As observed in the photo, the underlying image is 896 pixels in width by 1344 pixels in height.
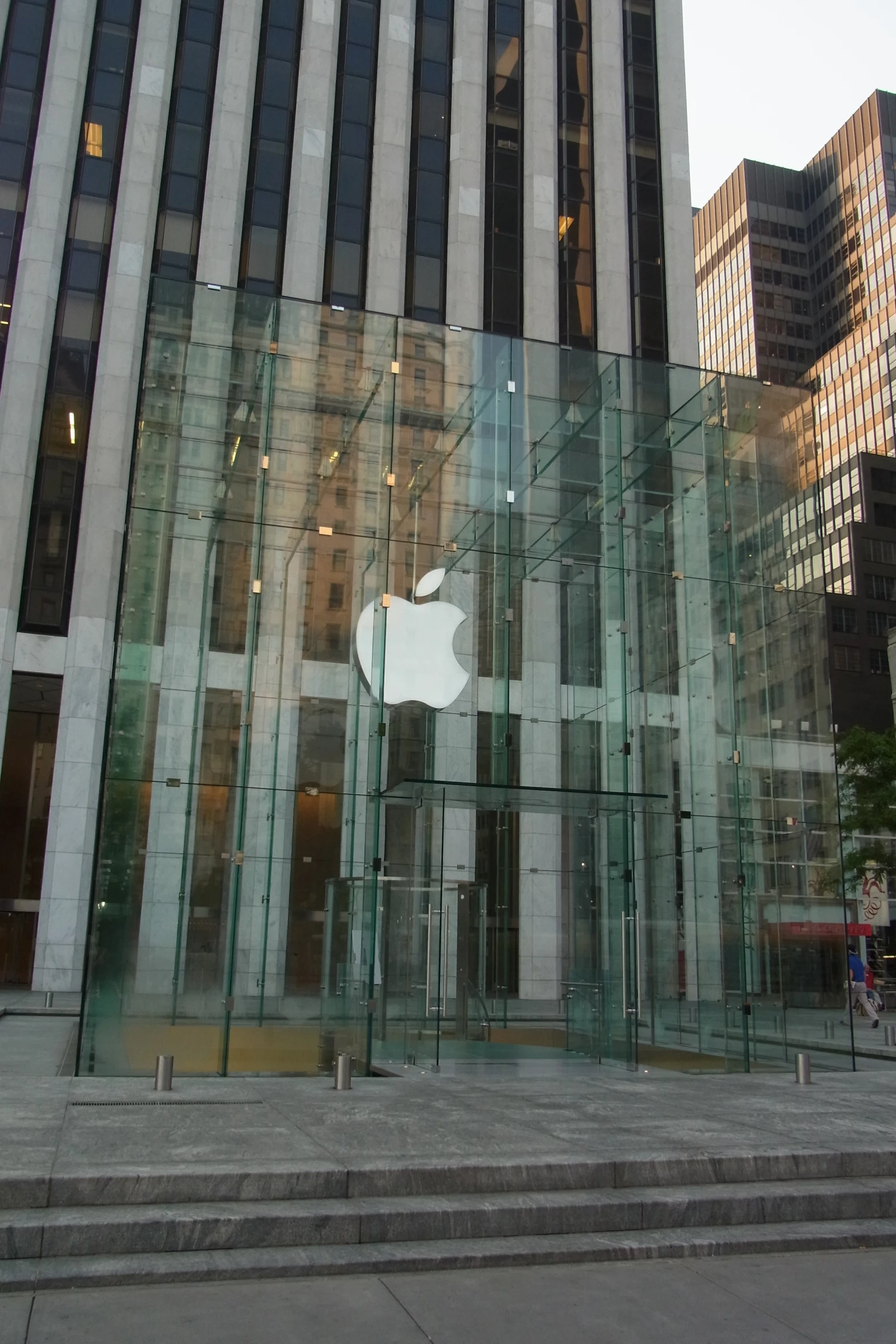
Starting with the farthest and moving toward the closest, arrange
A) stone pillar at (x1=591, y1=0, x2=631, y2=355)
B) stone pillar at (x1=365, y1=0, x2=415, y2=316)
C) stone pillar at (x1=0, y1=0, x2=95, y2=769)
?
stone pillar at (x1=591, y1=0, x2=631, y2=355) → stone pillar at (x1=365, y1=0, x2=415, y2=316) → stone pillar at (x1=0, y1=0, x2=95, y2=769)

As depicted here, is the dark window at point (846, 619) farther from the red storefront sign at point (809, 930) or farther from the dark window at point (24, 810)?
the red storefront sign at point (809, 930)

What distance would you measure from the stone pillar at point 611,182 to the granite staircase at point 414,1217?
33.8 meters

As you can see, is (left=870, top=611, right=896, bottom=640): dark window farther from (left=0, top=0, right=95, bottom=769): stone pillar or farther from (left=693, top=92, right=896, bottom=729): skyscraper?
(left=0, top=0, right=95, bottom=769): stone pillar

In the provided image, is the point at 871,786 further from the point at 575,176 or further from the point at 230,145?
the point at 230,145

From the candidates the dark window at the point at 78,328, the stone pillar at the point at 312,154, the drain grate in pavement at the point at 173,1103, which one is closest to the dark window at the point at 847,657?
the stone pillar at the point at 312,154

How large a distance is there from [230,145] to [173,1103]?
34.1m

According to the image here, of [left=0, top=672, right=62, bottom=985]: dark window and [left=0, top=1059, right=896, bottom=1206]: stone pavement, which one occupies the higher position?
[left=0, top=672, right=62, bottom=985]: dark window

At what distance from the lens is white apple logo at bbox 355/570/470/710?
16156 mm

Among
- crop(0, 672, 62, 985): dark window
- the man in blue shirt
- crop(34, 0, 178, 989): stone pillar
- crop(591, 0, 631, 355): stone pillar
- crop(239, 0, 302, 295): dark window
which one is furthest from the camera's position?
crop(591, 0, 631, 355): stone pillar

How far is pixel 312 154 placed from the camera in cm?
3831

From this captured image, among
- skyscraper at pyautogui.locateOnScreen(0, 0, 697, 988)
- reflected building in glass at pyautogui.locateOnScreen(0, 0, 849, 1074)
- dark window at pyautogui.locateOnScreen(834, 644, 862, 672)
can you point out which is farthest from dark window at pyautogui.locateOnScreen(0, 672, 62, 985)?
dark window at pyautogui.locateOnScreen(834, 644, 862, 672)

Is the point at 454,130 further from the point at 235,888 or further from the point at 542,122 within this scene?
the point at 235,888

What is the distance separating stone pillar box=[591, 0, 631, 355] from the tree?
15351mm

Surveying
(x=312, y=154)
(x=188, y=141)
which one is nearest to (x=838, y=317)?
(x=312, y=154)
